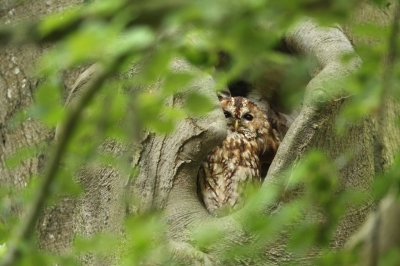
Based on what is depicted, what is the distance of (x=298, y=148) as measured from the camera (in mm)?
2881

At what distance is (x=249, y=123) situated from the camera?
4004 mm

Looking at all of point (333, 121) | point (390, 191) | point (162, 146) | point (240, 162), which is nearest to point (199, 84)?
point (162, 146)

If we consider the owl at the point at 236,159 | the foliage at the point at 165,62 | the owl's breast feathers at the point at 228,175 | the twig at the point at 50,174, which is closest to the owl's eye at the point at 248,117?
the owl at the point at 236,159

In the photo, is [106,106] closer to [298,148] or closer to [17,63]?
[298,148]

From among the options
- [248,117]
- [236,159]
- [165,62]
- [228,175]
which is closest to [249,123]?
[248,117]

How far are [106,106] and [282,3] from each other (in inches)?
16.0

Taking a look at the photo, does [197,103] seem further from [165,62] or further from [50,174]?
[50,174]

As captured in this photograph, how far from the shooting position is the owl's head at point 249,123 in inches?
156

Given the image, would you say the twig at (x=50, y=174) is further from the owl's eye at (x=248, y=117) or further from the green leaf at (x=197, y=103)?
the owl's eye at (x=248, y=117)

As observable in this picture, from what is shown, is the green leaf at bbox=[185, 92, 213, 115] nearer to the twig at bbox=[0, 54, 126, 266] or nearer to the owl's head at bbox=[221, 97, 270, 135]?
the twig at bbox=[0, 54, 126, 266]

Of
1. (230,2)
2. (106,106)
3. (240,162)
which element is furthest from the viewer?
(240,162)

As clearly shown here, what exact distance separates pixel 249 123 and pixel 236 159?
0.31m

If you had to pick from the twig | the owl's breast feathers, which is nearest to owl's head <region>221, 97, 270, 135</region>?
the owl's breast feathers

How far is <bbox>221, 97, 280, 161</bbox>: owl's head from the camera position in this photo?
3.96 metres
